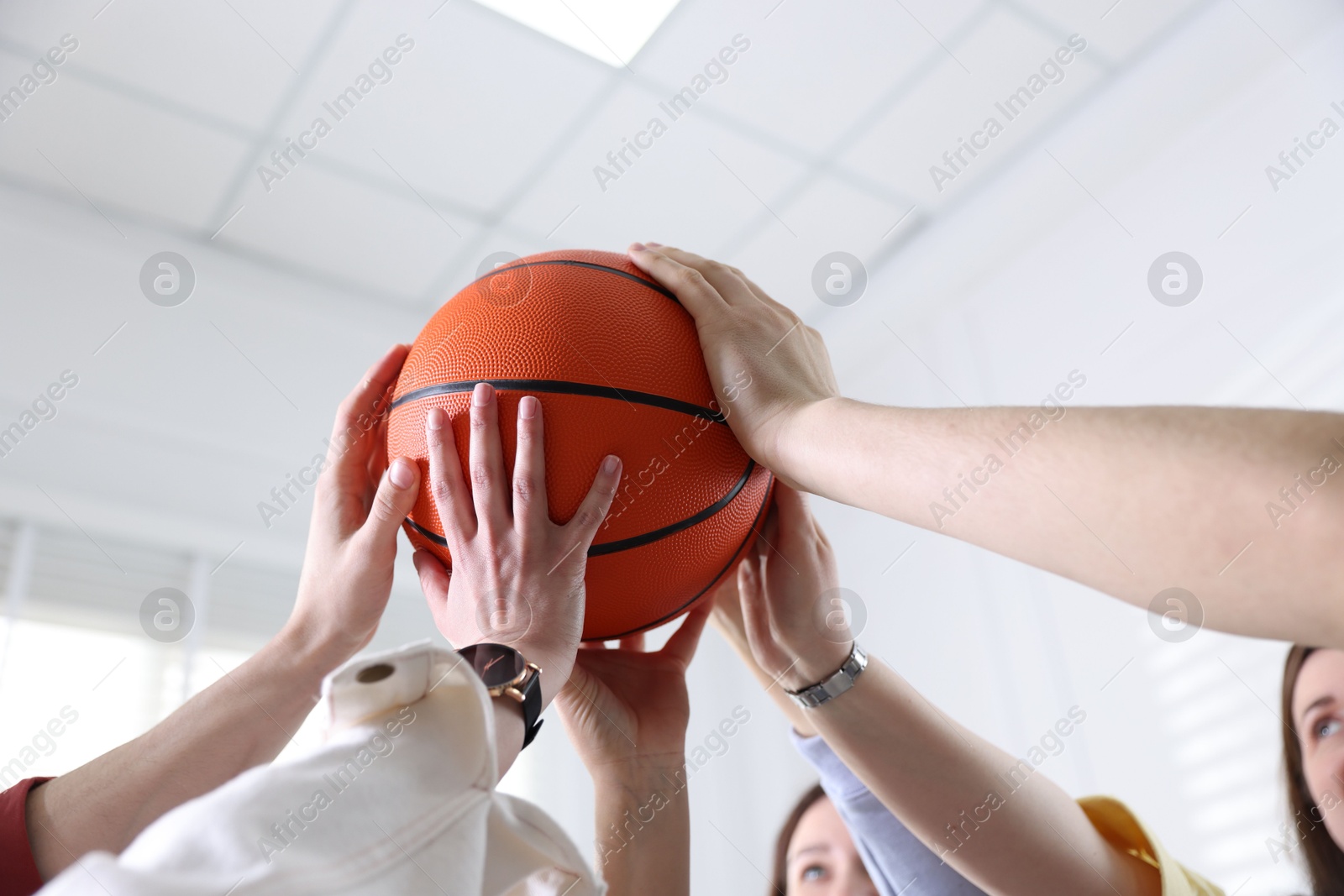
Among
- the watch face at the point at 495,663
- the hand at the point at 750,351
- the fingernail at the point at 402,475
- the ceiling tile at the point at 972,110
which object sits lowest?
the watch face at the point at 495,663

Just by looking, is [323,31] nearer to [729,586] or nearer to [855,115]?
[855,115]

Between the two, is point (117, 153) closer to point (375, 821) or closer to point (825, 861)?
point (825, 861)

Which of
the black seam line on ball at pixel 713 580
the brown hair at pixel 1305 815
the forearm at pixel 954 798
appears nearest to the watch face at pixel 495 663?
the black seam line on ball at pixel 713 580

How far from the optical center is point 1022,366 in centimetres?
346

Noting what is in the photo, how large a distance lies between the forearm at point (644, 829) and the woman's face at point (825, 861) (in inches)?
34.5

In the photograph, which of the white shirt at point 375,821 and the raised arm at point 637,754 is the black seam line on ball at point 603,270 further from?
the white shirt at point 375,821

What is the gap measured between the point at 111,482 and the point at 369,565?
8.55 feet

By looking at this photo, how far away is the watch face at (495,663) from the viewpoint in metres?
0.81

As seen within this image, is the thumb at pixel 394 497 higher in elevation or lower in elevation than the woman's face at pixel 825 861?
higher

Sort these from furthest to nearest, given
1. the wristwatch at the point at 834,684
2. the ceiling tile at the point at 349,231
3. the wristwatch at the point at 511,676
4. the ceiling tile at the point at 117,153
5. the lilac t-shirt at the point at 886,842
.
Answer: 1. the ceiling tile at the point at 349,231
2. the ceiling tile at the point at 117,153
3. the lilac t-shirt at the point at 886,842
4. the wristwatch at the point at 834,684
5. the wristwatch at the point at 511,676

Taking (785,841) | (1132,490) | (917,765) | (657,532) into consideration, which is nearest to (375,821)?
(1132,490)

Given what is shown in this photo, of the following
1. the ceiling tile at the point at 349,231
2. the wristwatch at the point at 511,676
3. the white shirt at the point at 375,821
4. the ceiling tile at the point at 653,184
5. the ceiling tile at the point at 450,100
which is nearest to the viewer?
the white shirt at the point at 375,821

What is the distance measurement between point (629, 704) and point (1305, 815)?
1.13 metres

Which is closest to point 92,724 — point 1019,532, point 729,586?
point 729,586
